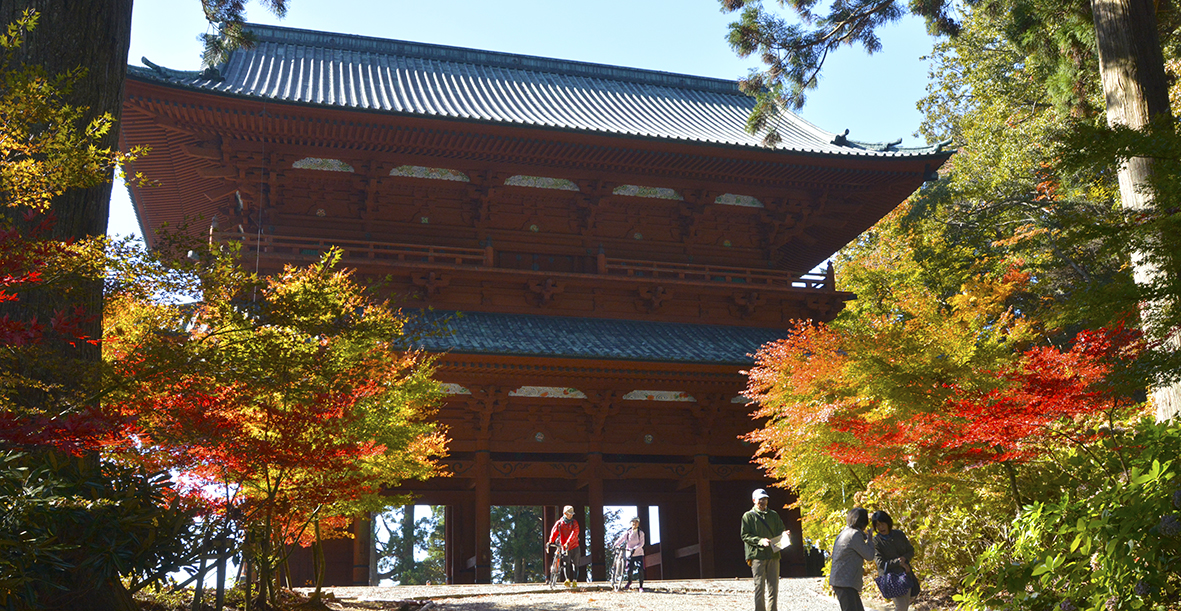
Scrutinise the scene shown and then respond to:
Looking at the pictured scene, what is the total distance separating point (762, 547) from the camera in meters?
8.56

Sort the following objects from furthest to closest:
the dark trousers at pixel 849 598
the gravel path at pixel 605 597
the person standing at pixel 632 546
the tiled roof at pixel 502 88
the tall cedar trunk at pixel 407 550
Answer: the tall cedar trunk at pixel 407 550
the tiled roof at pixel 502 88
the person standing at pixel 632 546
the gravel path at pixel 605 597
the dark trousers at pixel 849 598

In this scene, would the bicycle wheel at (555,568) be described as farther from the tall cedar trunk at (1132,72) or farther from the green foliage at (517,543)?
the green foliage at (517,543)

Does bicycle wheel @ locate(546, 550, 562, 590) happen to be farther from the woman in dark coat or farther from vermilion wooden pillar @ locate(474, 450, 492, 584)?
the woman in dark coat

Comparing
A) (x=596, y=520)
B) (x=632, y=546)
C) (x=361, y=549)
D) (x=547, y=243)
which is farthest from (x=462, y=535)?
(x=547, y=243)

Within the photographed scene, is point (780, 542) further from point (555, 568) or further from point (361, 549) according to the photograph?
point (361, 549)

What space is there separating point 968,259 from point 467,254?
50.6ft

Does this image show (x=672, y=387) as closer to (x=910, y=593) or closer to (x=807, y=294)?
(x=807, y=294)

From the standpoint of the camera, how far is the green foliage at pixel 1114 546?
5344 mm

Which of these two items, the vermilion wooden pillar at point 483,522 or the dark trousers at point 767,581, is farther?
the vermilion wooden pillar at point 483,522

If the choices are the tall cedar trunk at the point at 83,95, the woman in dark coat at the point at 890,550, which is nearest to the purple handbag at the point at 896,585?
the woman in dark coat at the point at 890,550

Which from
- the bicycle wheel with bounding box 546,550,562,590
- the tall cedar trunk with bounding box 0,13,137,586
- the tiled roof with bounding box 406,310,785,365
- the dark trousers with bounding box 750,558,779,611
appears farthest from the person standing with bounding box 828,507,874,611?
the tiled roof with bounding box 406,310,785,365

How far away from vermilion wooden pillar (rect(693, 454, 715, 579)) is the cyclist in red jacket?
3.44 metres

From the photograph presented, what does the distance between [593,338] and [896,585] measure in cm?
1030

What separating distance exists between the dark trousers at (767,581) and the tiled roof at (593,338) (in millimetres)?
7326
